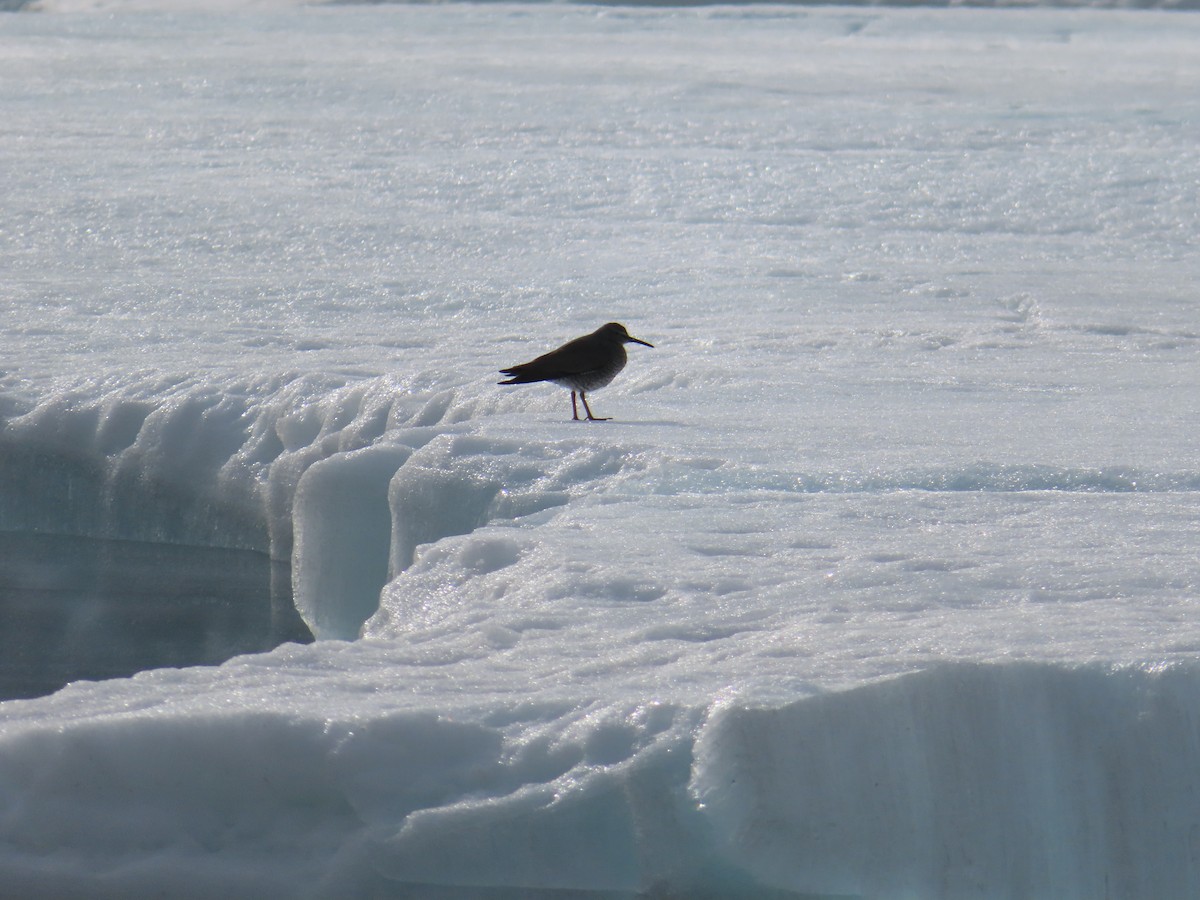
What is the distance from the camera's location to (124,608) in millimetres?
5621

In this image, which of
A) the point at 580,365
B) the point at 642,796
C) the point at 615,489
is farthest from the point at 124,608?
the point at 642,796

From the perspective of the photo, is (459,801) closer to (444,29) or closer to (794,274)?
(794,274)

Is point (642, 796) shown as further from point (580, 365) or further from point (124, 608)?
point (124, 608)

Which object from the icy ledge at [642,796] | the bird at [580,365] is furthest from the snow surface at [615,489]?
the bird at [580,365]

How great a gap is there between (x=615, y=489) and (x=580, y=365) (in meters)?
0.75

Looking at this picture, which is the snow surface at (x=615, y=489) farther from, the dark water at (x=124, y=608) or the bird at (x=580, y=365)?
the bird at (x=580, y=365)

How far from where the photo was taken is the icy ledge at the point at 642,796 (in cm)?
276

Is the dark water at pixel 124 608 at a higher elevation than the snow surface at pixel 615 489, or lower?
lower

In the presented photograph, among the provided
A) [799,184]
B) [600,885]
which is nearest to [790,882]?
[600,885]

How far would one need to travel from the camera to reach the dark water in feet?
16.7

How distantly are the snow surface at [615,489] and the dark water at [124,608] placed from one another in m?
0.03

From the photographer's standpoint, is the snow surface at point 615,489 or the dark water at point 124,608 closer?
the snow surface at point 615,489

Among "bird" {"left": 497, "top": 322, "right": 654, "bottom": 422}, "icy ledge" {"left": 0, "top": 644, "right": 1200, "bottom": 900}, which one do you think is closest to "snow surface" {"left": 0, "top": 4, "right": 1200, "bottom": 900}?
"icy ledge" {"left": 0, "top": 644, "right": 1200, "bottom": 900}

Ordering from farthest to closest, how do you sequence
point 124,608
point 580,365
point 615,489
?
point 124,608, point 580,365, point 615,489
